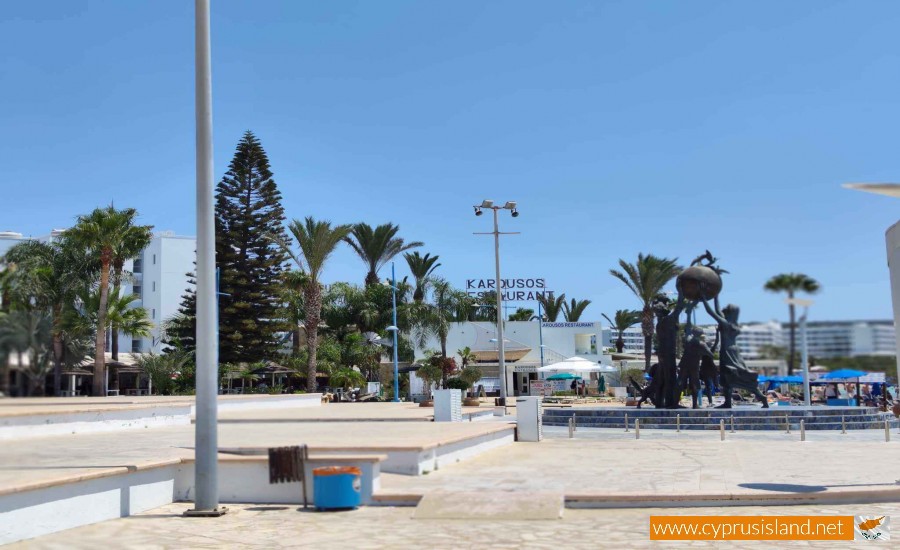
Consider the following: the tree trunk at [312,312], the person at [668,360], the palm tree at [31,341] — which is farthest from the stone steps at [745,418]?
the tree trunk at [312,312]

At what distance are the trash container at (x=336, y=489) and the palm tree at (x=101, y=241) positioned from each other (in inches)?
107

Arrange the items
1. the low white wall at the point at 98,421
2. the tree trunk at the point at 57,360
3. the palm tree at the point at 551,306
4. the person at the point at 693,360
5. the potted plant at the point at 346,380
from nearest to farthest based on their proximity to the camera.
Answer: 1. the tree trunk at the point at 57,360
2. the low white wall at the point at 98,421
3. the person at the point at 693,360
4. the potted plant at the point at 346,380
5. the palm tree at the point at 551,306

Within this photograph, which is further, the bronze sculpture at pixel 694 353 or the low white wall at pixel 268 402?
the low white wall at pixel 268 402

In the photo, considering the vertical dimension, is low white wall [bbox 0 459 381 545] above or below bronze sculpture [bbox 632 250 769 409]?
below

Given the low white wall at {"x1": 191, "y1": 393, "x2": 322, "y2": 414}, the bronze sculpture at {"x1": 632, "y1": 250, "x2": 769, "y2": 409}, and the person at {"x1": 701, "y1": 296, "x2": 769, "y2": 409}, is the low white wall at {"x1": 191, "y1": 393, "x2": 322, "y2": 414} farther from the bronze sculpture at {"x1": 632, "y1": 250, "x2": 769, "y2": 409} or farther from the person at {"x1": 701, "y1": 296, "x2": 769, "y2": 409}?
the person at {"x1": 701, "y1": 296, "x2": 769, "y2": 409}

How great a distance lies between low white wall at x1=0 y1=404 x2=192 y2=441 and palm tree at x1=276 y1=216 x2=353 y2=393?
19.7 m

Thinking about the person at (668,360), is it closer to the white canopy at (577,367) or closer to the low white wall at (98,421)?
the low white wall at (98,421)

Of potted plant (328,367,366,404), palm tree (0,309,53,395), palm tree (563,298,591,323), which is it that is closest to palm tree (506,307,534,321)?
palm tree (563,298,591,323)

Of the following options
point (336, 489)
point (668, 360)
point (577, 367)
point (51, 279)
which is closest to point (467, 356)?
point (577, 367)

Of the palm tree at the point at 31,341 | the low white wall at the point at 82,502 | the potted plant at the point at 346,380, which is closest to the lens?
the palm tree at the point at 31,341

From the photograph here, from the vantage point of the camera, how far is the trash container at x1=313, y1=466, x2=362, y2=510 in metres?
9.60

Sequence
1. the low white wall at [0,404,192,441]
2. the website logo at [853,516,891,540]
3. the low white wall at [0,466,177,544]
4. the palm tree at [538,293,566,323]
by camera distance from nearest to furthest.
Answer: the website logo at [853,516,891,540]
the low white wall at [0,466,177,544]
the low white wall at [0,404,192,441]
the palm tree at [538,293,566,323]

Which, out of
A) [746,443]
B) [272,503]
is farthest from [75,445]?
[746,443]

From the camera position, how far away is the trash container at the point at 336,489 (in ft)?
31.5
